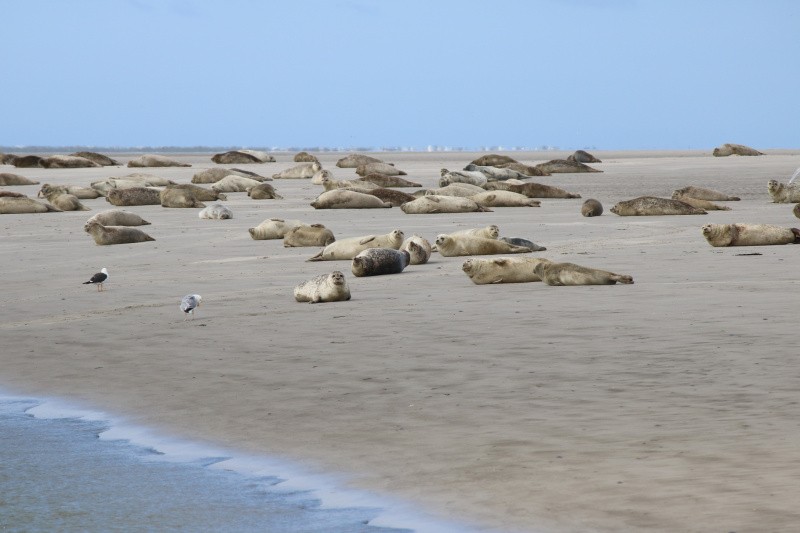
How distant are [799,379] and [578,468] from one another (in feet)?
5.02

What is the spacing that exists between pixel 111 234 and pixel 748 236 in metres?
6.60

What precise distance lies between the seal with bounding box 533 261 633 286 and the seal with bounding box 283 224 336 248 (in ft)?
12.9

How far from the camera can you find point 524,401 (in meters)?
4.90

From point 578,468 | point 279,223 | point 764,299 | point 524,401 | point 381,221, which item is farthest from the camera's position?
point 381,221

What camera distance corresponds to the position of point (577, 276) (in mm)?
8336

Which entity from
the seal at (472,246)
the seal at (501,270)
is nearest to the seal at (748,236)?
the seal at (472,246)

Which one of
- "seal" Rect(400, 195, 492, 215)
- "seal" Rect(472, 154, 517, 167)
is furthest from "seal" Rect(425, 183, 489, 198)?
"seal" Rect(472, 154, 517, 167)

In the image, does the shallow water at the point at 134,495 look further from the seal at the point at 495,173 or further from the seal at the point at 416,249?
the seal at the point at 495,173

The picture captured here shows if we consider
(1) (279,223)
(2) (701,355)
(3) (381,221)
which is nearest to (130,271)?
(1) (279,223)

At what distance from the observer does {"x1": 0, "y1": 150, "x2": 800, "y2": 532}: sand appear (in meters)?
3.72

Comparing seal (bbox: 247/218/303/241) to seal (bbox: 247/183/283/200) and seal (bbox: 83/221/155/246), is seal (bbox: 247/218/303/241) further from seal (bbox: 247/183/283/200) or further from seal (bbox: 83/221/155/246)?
seal (bbox: 247/183/283/200)

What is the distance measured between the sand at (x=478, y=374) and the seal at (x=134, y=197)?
7.97m

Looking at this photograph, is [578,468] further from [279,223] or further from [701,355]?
[279,223]

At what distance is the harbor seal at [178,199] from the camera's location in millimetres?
18453
